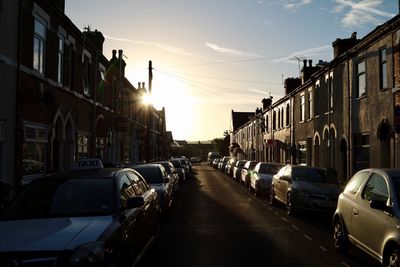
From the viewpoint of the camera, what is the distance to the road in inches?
324

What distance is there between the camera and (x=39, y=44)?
1664 centimetres

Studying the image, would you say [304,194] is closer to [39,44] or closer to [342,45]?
[39,44]

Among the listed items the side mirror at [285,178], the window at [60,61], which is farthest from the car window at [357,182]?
the window at [60,61]

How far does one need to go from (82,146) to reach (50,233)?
18.0 meters

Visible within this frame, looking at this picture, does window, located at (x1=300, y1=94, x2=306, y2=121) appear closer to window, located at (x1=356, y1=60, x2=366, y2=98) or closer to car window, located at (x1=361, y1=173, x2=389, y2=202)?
window, located at (x1=356, y1=60, x2=366, y2=98)

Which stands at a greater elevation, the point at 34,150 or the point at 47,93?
the point at 47,93

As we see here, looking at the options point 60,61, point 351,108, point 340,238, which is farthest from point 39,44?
point 351,108

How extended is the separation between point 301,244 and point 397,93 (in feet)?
31.2

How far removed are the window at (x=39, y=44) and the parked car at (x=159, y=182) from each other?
495 centimetres

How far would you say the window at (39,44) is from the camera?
637 inches

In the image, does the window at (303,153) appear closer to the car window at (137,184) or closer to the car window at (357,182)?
the car window at (357,182)

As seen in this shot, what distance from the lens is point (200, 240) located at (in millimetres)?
10062

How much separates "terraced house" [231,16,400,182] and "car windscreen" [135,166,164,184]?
6793mm

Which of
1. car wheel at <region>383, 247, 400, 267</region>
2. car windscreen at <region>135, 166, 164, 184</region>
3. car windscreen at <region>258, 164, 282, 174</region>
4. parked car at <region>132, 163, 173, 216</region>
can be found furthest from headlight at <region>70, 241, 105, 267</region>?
car windscreen at <region>258, 164, 282, 174</region>
